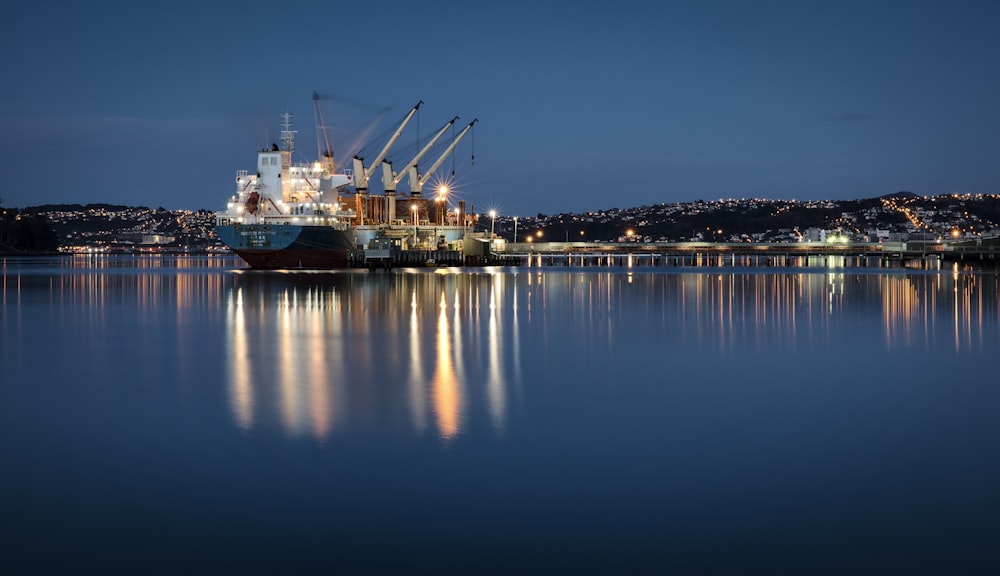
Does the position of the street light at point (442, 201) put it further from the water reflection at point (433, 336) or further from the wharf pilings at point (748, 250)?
the water reflection at point (433, 336)

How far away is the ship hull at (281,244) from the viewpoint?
234ft

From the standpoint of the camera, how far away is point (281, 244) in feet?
234

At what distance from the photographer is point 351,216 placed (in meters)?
82.8

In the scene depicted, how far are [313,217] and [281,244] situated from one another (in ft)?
12.6

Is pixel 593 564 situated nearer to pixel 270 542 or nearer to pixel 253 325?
pixel 270 542

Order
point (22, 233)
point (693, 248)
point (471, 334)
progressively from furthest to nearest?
point (22, 233)
point (693, 248)
point (471, 334)

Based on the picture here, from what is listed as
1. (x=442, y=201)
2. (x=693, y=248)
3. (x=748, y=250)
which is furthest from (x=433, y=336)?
(x=748, y=250)

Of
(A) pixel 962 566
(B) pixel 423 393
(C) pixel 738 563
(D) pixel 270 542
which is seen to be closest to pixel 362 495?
(D) pixel 270 542

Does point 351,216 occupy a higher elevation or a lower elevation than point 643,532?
higher

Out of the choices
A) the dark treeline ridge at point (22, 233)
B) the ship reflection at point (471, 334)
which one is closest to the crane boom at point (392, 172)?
the ship reflection at point (471, 334)

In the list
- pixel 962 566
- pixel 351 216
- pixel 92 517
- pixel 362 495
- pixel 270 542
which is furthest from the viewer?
pixel 351 216

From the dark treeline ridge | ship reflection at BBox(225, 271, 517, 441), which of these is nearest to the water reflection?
ship reflection at BBox(225, 271, 517, 441)

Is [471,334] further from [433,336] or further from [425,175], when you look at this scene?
[425,175]

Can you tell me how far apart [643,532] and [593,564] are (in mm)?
734
